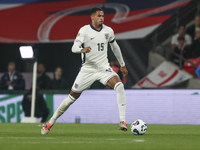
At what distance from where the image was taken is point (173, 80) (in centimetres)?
1387

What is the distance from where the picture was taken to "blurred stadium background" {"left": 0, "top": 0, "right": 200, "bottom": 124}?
41.6ft

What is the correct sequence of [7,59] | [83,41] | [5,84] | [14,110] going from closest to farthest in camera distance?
[83,41] < [14,110] < [5,84] < [7,59]

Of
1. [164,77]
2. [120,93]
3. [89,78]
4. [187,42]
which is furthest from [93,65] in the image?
[187,42]

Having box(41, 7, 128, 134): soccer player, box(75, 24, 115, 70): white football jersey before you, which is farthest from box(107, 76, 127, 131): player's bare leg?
box(75, 24, 115, 70): white football jersey

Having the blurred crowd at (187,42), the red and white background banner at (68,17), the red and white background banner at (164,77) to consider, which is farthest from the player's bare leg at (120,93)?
the red and white background banner at (68,17)

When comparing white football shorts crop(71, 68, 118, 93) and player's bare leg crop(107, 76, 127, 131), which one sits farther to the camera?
white football shorts crop(71, 68, 118, 93)

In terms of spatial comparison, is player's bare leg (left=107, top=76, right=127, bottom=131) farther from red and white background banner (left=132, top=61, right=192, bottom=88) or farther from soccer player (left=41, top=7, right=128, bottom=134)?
red and white background banner (left=132, top=61, right=192, bottom=88)

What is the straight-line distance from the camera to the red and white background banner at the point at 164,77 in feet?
45.4

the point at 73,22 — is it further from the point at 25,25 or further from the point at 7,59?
the point at 7,59

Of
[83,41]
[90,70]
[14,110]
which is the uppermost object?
[83,41]

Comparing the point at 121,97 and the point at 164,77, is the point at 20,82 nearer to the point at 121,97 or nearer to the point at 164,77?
the point at 164,77

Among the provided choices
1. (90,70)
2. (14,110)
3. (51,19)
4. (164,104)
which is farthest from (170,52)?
(90,70)

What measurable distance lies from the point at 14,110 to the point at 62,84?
1690 millimetres

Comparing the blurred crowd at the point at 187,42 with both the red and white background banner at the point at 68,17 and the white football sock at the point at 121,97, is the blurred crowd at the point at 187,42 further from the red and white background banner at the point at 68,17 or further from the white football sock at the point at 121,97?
the white football sock at the point at 121,97
